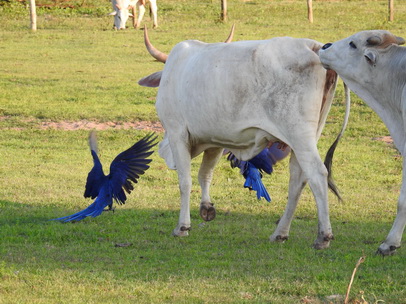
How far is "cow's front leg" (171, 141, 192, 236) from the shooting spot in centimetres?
765

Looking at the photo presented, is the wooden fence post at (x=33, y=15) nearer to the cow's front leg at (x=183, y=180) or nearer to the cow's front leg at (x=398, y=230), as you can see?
the cow's front leg at (x=183, y=180)

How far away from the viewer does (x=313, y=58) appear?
675 cm

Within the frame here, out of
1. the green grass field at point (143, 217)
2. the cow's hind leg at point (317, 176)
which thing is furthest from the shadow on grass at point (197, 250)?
the cow's hind leg at point (317, 176)

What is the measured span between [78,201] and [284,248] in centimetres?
306

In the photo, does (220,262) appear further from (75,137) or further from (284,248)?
(75,137)

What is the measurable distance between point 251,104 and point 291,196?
0.92 m

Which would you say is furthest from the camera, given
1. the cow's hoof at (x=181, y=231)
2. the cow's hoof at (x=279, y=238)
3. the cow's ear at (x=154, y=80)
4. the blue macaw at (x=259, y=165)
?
the blue macaw at (x=259, y=165)

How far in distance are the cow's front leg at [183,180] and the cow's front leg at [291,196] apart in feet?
2.65

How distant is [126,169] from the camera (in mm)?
8375

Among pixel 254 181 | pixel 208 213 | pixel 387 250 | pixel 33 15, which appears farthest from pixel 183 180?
pixel 33 15

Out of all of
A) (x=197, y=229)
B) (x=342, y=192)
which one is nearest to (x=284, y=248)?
(x=197, y=229)

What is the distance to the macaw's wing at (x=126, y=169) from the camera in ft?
27.1

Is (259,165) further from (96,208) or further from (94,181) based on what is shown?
(96,208)

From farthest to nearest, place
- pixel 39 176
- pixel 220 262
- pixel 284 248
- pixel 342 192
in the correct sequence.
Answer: pixel 39 176, pixel 342 192, pixel 284 248, pixel 220 262
